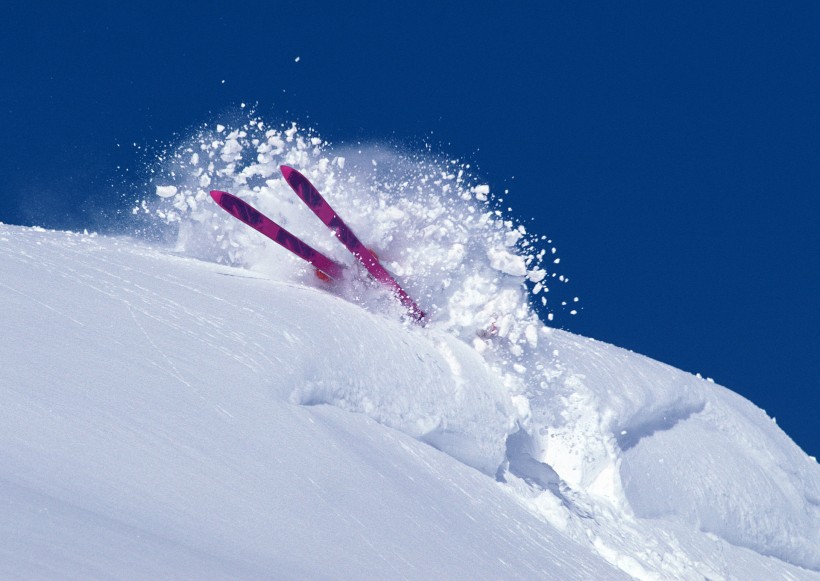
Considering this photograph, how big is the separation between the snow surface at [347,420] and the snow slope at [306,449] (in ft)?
0.06

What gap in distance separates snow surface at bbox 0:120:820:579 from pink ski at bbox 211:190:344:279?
232 mm

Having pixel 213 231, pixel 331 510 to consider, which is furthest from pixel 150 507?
pixel 213 231

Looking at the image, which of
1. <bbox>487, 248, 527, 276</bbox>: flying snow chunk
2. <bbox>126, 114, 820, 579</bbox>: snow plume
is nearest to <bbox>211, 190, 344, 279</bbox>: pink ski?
<bbox>126, 114, 820, 579</bbox>: snow plume

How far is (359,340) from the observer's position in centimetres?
711

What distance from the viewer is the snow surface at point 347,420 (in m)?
3.82

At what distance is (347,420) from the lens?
19.9 feet

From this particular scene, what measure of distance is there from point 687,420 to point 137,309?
7.40 m

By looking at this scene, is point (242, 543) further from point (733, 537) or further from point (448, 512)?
point (733, 537)

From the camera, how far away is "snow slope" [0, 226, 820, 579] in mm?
3645

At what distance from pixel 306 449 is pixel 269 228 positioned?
3.63m

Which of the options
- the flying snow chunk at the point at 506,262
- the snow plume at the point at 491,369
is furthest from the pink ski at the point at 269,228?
the flying snow chunk at the point at 506,262

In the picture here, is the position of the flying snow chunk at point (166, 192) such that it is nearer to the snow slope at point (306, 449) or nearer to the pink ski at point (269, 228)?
the pink ski at point (269, 228)

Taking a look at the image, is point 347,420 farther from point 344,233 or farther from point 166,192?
point 166,192

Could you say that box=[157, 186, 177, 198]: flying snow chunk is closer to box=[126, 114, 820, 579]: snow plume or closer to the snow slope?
box=[126, 114, 820, 579]: snow plume
